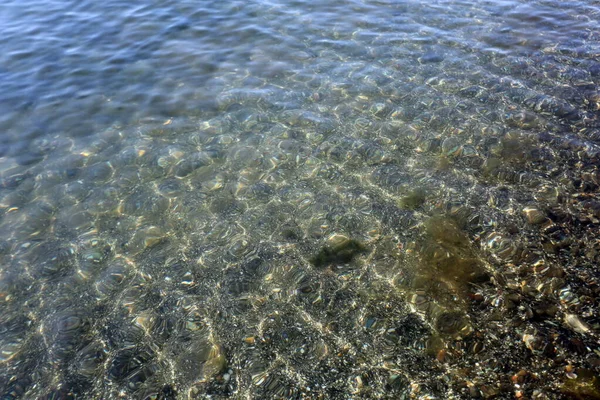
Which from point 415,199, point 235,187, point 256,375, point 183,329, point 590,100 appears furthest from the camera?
point 590,100

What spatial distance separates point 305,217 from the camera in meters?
7.07

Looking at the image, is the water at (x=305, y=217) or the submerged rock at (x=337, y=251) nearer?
the water at (x=305, y=217)

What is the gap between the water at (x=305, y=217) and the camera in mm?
4973

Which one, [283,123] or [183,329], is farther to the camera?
[283,123]

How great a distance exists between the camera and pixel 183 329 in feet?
17.9

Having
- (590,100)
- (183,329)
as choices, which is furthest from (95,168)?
(590,100)

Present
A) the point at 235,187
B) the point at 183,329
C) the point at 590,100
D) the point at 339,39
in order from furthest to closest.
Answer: the point at 339,39
the point at 590,100
the point at 235,187
the point at 183,329

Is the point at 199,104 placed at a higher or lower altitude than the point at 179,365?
higher

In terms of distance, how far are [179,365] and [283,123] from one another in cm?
619

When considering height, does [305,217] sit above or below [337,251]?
above

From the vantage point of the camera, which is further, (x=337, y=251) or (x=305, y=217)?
(x=305, y=217)

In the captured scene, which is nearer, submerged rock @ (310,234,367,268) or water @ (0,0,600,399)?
water @ (0,0,600,399)

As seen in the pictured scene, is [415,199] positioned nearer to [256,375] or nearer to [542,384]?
[542,384]

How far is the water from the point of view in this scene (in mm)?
4973
